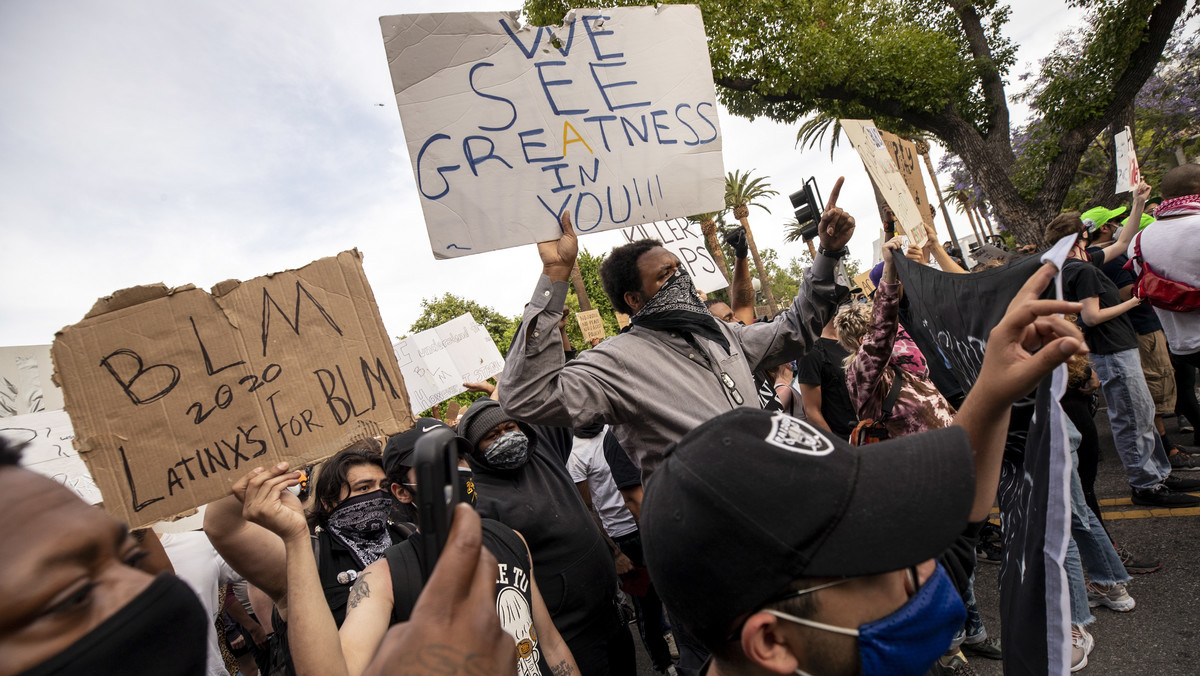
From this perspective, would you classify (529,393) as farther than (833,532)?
Yes

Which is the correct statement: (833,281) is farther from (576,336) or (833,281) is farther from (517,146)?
(576,336)

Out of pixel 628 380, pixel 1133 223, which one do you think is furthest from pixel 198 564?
pixel 1133 223

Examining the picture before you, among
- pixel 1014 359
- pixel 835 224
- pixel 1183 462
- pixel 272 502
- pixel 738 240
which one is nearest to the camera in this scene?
pixel 1014 359

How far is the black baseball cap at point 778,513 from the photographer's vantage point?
97 cm

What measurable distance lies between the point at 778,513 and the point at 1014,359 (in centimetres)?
75

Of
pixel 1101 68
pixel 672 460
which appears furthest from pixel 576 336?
pixel 672 460

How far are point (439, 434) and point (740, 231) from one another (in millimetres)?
2325

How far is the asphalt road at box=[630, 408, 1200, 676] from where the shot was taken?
2.76 meters

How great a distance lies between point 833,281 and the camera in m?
2.58

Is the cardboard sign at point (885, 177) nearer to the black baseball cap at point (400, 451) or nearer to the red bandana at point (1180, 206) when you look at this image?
the black baseball cap at point (400, 451)

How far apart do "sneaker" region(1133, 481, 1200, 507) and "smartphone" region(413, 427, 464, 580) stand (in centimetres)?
537

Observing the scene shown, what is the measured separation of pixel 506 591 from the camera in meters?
1.93

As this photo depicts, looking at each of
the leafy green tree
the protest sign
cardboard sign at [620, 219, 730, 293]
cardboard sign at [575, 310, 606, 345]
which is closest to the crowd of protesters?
cardboard sign at [620, 219, 730, 293]

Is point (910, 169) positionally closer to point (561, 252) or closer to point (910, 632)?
point (561, 252)
